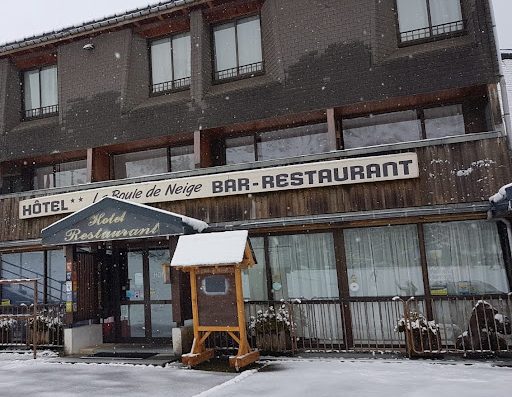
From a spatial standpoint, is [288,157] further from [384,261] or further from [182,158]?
→ [182,158]

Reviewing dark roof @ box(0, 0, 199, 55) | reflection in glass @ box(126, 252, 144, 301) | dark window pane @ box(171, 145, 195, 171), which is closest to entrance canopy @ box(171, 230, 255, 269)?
reflection in glass @ box(126, 252, 144, 301)

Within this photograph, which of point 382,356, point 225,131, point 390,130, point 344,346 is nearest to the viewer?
point 382,356

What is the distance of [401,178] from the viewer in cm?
1066

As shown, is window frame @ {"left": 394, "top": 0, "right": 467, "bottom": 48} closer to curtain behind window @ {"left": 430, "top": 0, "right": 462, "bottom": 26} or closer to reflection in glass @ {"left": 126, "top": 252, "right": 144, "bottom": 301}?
curtain behind window @ {"left": 430, "top": 0, "right": 462, "bottom": 26}

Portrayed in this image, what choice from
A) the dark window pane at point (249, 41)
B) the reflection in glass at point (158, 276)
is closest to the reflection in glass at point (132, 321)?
the reflection in glass at point (158, 276)

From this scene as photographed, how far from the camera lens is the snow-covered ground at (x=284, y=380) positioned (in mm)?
7242

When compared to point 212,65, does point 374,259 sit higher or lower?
lower

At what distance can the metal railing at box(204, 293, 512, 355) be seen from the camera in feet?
31.1

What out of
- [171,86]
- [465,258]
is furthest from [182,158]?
[465,258]

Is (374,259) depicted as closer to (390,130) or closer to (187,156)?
(390,130)

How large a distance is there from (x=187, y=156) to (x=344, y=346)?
7240 mm

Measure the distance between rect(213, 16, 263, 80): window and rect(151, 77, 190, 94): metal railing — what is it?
3.40 feet

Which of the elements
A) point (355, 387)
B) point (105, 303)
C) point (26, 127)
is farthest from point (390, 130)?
point (26, 127)

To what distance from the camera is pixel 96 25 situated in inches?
574
